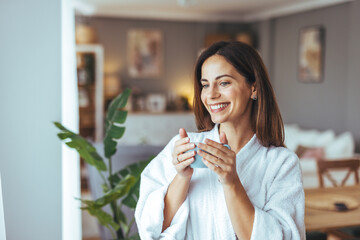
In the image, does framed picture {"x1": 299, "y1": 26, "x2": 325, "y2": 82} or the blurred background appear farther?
framed picture {"x1": 299, "y1": 26, "x2": 325, "y2": 82}

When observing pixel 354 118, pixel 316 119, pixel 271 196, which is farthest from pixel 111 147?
pixel 316 119

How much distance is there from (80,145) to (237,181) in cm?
100

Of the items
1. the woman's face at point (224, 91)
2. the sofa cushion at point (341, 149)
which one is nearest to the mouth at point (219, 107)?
the woman's face at point (224, 91)

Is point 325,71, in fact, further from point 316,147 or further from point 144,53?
point 144,53

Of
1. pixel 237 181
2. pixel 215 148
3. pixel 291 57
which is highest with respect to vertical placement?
pixel 291 57

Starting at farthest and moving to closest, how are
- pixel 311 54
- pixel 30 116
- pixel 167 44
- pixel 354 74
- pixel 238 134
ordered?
pixel 167 44, pixel 311 54, pixel 354 74, pixel 30 116, pixel 238 134

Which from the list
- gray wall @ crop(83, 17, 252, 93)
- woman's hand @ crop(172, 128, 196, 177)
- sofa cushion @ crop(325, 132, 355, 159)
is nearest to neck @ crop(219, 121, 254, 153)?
woman's hand @ crop(172, 128, 196, 177)

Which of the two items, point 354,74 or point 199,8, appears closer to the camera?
point 354,74

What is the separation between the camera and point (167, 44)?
8.79m

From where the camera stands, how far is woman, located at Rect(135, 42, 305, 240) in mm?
1348

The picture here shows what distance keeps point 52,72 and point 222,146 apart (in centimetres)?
90

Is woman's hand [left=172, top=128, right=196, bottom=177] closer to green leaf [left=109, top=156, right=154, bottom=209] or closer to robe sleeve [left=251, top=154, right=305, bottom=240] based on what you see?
robe sleeve [left=251, top=154, right=305, bottom=240]

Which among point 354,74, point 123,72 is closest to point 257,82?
point 354,74

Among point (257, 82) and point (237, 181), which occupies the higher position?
point (257, 82)
